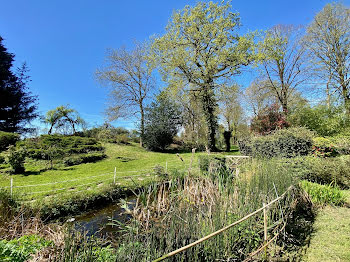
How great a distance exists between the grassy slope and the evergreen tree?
21.4 meters

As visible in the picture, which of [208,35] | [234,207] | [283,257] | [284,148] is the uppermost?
[208,35]

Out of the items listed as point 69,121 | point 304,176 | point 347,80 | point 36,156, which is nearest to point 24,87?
point 69,121

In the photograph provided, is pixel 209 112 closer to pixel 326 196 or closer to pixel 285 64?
pixel 285 64

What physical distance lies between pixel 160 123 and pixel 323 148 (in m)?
11.8

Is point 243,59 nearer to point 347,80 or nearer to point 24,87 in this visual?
point 347,80

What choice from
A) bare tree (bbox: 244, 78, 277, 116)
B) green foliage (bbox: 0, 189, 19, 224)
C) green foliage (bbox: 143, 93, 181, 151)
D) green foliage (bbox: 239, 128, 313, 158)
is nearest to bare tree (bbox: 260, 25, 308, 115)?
bare tree (bbox: 244, 78, 277, 116)

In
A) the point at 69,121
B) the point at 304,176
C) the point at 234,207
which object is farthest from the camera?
the point at 69,121

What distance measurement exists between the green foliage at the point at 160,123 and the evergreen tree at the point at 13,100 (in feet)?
39.7

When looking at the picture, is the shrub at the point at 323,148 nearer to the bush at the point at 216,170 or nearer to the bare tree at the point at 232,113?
the bush at the point at 216,170

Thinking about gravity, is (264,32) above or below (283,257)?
above

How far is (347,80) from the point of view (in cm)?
1009

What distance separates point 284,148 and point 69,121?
18.4 m

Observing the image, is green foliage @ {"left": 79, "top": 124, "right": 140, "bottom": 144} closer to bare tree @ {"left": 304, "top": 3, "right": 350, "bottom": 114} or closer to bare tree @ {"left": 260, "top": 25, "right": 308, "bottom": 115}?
bare tree @ {"left": 260, "top": 25, "right": 308, "bottom": 115}

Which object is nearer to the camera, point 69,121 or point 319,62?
point 319,62
